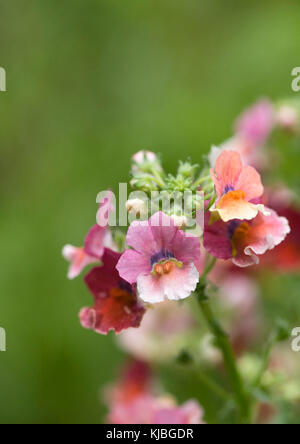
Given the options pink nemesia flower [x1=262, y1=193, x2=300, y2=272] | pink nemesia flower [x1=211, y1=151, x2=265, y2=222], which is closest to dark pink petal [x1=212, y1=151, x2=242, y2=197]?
pink nemesia flower [x1=211, y1=151, x2=265, y2=222]

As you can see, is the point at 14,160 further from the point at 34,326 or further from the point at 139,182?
the point at 139,182

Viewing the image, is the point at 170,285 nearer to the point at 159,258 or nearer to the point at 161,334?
the point at 159,258

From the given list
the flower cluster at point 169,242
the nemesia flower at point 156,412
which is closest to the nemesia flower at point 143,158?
the flower cluster at point 169,242

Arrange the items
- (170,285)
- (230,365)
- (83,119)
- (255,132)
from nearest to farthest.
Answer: (170,285), (230,365), (255,132), (83,119)

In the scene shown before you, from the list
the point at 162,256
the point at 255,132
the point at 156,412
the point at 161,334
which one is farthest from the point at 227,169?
the point at 161,334

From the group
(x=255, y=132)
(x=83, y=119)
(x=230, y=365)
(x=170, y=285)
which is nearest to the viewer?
(x=170, y=285)

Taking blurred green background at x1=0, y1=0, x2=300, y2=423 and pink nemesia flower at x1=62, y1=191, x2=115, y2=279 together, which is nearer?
pink nemesia flower at x1=62, y1=191, x2=115, y2=279

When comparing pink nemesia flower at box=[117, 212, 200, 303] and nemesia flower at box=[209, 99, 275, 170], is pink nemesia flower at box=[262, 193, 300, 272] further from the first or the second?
pink nemesia flower at box=[117, 212, 200, 303]

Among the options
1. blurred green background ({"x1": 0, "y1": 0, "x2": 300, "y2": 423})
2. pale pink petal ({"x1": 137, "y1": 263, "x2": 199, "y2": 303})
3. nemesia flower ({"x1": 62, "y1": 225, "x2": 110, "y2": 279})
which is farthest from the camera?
blurred green background ({"x1": 0, "y1": 0, "x2": 300, "y2": 423})
